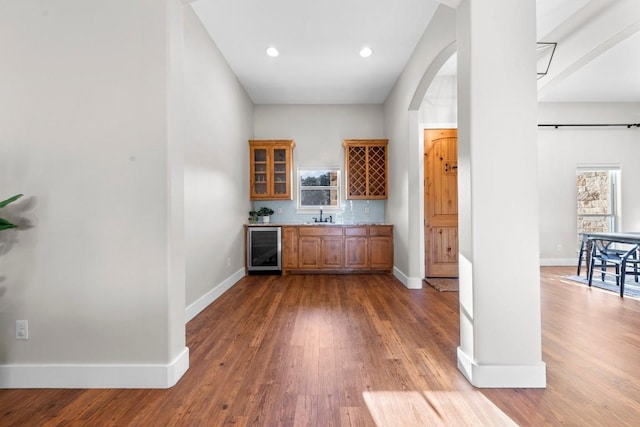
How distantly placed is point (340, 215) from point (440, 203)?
184cm

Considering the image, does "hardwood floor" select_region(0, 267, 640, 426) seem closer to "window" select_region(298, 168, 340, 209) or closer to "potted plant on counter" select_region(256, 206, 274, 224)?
"potted plant on counter" select_region(256, 206, 274, 224)

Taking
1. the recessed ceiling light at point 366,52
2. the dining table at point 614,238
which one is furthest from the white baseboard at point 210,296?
the dining table at point 614,238

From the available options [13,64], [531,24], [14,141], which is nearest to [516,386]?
[531,24]

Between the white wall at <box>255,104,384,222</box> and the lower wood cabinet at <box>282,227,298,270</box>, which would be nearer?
the lower wood cabinet at <box>282,227,298,270</box>

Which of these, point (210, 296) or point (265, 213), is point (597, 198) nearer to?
point (265, 213)

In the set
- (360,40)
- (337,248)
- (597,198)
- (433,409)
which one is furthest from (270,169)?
(597,198)

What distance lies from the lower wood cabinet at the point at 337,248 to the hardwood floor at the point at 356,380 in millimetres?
1910

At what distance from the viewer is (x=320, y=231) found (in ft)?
16.9

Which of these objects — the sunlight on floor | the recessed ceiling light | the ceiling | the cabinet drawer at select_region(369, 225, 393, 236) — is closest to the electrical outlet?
the sunlight on floor

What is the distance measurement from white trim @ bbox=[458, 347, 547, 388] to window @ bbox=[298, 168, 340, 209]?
13.8 feet

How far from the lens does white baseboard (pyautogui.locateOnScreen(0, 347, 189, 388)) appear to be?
1.80 m

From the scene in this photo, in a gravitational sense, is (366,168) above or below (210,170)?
above

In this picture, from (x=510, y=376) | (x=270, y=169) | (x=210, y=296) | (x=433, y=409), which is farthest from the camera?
(x=270, y=169)

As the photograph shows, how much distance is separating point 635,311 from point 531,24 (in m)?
3.27
